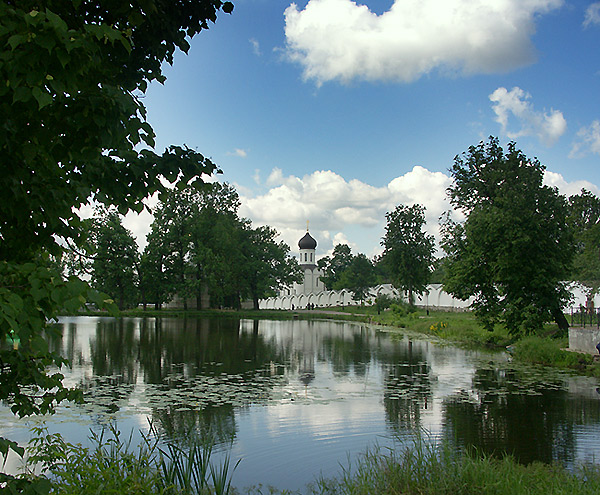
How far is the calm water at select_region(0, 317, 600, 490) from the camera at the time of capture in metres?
7.93

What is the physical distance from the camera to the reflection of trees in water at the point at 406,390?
980 cm

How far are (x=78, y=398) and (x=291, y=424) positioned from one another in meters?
5.75

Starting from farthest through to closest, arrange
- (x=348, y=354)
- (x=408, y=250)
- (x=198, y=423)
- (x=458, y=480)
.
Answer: (x=408, y=250), (x=348, y=354), (x=198, y=423), (x=458, y=480)

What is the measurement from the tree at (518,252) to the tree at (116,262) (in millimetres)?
38161

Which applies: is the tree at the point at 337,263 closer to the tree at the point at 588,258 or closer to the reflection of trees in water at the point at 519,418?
the tree at the point at 588,258

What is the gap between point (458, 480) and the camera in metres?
5.54

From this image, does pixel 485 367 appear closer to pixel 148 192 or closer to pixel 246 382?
pixel 246 382

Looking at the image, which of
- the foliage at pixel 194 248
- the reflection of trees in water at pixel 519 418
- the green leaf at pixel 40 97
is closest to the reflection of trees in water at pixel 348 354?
the reflection of trees in water at pixel 519 418

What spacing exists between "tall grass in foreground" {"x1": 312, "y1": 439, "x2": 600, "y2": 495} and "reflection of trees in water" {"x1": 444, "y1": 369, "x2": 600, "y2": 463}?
1.44 metres

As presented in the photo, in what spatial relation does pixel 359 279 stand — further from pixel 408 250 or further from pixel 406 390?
pixel 406 390

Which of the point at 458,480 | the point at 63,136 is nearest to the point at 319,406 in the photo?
the point at 458,480

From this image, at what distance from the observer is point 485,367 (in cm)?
→ 1688

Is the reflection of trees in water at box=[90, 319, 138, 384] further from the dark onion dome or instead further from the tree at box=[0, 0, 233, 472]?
the dark onion dome

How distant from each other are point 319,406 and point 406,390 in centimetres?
292
